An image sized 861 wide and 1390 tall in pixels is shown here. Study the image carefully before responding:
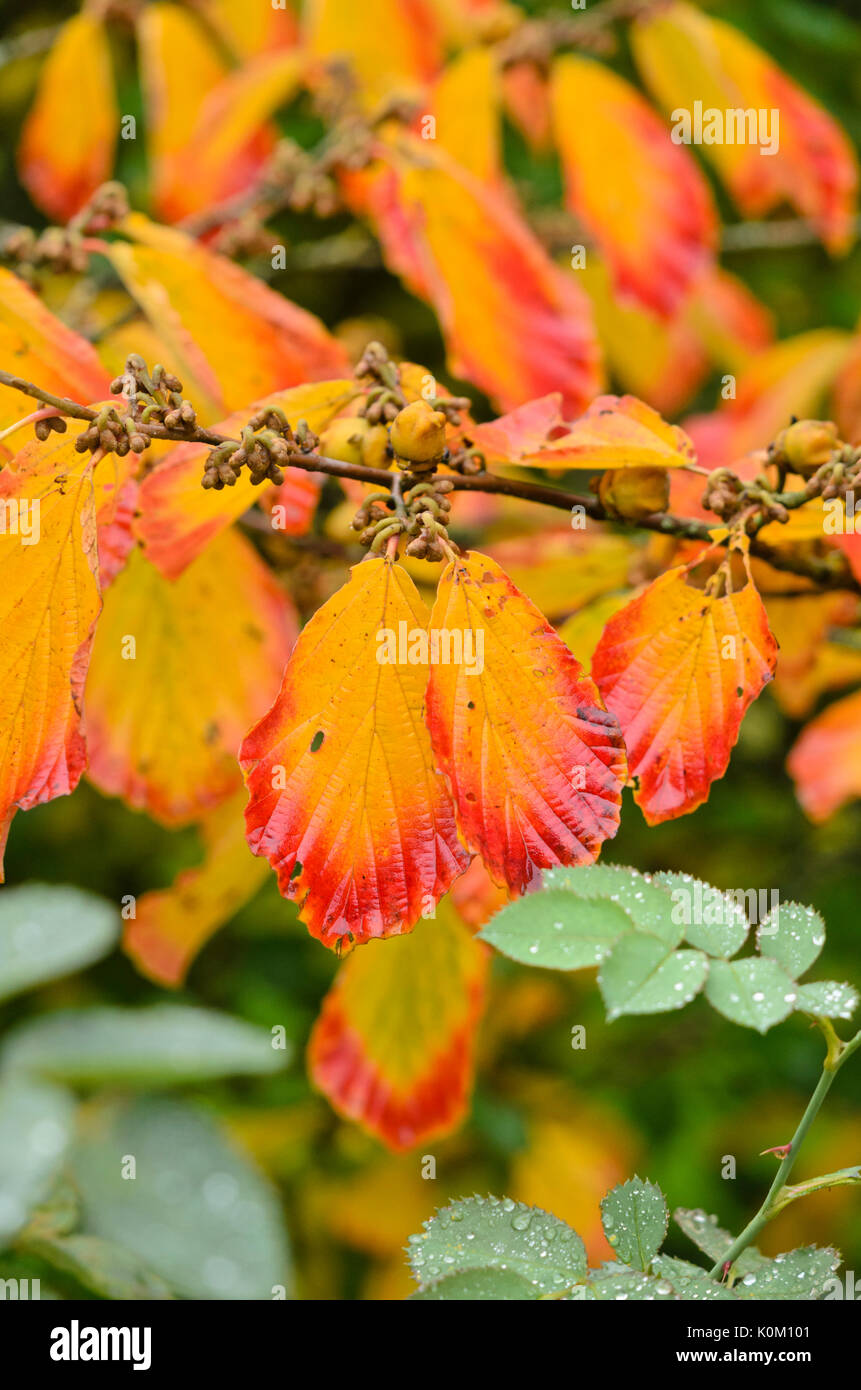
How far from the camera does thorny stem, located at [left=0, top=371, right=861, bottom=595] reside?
0.57m

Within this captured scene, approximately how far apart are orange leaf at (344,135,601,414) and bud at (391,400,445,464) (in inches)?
12.0

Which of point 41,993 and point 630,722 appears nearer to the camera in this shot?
point 630,722

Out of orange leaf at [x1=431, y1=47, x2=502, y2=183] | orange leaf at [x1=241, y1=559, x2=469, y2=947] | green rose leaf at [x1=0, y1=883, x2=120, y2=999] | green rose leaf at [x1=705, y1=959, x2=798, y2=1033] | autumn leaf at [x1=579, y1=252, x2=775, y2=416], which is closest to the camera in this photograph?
green rose leaf at [x1=705, y1=959, x2=798, y2=1033]

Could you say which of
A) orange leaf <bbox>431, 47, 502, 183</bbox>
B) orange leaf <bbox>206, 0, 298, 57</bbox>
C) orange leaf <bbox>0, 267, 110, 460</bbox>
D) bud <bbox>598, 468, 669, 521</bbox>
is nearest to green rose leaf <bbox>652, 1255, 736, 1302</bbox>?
bud <bbox>598, 468, 669, 521</bbox>

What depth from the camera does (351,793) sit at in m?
0.59

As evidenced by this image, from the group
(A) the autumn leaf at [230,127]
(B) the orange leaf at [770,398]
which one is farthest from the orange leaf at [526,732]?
(A) the autumn leaf at [230,127]

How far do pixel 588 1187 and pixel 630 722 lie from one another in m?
1.16

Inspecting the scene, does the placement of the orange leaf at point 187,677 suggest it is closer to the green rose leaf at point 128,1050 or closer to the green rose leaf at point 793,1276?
the green rose leaf at point 128,1050

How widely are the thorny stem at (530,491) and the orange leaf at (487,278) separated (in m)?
0.24

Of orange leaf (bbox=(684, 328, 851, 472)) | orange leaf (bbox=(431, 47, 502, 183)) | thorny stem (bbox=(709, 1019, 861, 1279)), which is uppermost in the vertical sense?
orange leaf (bbox=(431, 47, 502, 183))

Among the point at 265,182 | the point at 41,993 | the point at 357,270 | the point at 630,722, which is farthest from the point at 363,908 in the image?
the point at 357,270

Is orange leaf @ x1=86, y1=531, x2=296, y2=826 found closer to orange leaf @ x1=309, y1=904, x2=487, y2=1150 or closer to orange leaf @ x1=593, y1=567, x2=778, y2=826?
orange leaf @ x1=309, y1=904, x2=487, y2=1150

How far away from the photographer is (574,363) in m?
0.99
